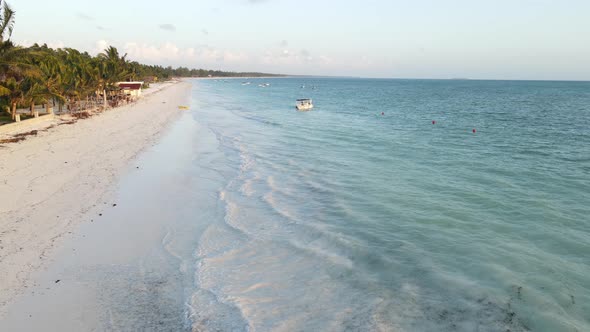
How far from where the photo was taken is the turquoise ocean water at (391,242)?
296 inches

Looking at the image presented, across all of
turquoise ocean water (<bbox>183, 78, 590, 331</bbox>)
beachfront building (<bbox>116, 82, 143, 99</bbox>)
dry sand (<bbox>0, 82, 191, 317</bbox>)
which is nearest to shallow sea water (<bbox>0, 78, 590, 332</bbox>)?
turquoise ocean water (<bbox>183, 78, 590, 331</bbox>)

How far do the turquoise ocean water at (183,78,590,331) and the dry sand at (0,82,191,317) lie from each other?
3.54 meters

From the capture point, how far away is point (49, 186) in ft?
48.2

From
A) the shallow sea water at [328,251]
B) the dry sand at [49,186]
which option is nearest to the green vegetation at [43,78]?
the dry sand at [49,186]

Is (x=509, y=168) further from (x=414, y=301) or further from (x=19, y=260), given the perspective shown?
(x=19, y=260)

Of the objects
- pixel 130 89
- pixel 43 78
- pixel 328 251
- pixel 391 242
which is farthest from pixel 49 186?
Result: pixel 130 89

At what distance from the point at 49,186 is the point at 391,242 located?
12.5m

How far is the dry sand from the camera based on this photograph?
9148 mm

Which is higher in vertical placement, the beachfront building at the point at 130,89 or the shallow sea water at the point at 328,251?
the beachfront building at the point at 130,89

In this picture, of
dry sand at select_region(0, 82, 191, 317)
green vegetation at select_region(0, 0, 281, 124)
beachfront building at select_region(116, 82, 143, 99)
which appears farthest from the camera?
beachfront building at select_region(116, 82, 143, 99)

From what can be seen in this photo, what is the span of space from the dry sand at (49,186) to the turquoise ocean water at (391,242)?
3.54 m

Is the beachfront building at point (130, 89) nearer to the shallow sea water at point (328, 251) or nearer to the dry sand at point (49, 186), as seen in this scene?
the dry sand at point (49, 186)

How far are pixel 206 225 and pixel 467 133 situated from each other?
Answer: 27.6m

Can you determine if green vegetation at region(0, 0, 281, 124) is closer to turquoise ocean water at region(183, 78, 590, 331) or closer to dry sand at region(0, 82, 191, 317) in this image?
dry sand at region(0, 82, 191, 317)
